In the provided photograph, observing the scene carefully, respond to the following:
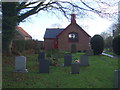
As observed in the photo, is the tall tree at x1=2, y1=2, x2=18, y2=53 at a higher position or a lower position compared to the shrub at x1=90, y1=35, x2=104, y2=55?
higher

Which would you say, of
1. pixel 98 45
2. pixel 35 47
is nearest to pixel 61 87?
pixel 98 45

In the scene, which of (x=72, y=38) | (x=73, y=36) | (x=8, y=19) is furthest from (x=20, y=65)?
(x=73, y=36)

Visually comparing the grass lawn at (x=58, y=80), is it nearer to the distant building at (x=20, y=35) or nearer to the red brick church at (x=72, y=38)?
the distant building at (x=20, y=35)

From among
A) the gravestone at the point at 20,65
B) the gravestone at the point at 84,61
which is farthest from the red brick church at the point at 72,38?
the gravestone at the point at 20,65

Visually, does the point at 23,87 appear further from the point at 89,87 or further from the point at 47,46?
the point at 47,46

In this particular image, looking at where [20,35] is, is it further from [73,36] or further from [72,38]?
[73,36]

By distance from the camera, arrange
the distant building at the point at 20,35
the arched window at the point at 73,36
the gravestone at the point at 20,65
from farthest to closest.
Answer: the arched window at the point at 73,36 < the distant building at the point at 20,35 < the gravestone at the point at 20,65

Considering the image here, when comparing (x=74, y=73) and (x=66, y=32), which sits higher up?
(x=66, y=32)

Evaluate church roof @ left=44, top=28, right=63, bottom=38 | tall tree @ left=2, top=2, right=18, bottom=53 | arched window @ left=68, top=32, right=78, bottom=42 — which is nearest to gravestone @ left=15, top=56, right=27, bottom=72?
tall tree @ left=2, top=2, right=18, bottom=53

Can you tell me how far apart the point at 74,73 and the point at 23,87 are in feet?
12.5

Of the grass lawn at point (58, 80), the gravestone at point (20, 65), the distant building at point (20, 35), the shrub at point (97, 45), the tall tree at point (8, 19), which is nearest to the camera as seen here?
the grass lawn at point (58, 80)

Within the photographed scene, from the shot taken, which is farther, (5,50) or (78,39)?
(78,39)

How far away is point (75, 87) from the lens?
6305 millimetres

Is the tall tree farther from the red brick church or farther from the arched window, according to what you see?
the arched window
